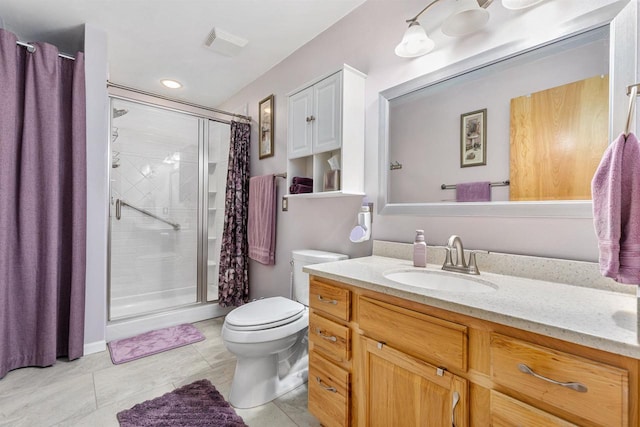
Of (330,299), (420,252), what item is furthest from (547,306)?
(330,299)

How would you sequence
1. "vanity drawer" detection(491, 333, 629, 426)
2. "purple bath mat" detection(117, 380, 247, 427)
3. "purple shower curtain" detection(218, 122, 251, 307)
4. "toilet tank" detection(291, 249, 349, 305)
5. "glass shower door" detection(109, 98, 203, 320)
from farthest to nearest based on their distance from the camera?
"purple shower curtain" detection(218, 122, 251, 307) → "glass shower door" detection(109, 98, 203, 320) → "toilet tank" detection(291, 249, 349, 305) → "purple bath mat" detection(117, 380, 247, 427) → "vanity drawer" detection(491, 333, 629, 426)

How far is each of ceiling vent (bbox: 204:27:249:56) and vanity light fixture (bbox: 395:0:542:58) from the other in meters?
1.36

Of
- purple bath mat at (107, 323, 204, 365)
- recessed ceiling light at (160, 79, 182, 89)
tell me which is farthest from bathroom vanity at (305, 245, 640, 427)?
recessed ceiling light at (160, 79, 182, 89)

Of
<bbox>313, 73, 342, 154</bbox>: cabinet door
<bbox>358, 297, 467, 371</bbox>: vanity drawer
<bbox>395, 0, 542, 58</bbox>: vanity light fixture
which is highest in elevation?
<bbox>395, 0, 542, 58</bbox>: vanity light fixture

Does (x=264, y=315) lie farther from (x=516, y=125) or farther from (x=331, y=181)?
(x=516, y=125)

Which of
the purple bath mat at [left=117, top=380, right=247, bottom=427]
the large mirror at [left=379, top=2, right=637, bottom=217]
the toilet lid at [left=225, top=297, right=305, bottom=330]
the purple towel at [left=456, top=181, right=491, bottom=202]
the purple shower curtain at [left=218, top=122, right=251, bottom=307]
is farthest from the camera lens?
the purple shower curtain at [left=218, top=122, right=251, bottom=307]

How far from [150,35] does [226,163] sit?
125 centimetres

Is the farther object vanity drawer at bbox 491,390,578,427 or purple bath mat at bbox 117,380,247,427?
purple bath mat at bbox 117,380,247,427

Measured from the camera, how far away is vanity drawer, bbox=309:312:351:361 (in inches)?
47.0

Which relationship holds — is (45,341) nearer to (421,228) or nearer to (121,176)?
(121,176)

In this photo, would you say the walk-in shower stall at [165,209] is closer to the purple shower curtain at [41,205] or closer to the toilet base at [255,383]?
the purple shower curtain at [41,205]

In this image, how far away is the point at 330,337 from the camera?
1264mm

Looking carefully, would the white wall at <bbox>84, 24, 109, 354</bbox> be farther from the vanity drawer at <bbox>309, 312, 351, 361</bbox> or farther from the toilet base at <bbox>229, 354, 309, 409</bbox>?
the vanity drawer at <bbox>309, 312, 351, 361</bbox>

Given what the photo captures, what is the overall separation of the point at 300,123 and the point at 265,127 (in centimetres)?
86
